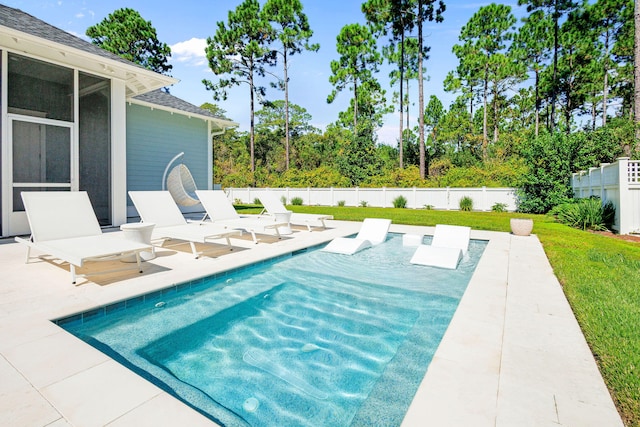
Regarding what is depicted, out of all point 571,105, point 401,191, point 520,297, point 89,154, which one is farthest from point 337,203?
point 571,105

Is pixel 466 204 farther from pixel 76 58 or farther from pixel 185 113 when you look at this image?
pixel 76 58

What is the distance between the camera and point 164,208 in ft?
22.0

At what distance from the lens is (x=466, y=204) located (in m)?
16.6

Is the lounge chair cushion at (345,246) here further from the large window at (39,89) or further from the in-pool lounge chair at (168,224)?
the large window at (39,89)

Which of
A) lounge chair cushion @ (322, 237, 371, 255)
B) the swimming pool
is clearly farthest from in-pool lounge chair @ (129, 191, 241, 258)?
lounge chair cushion @ (322, 237, 371, 255)

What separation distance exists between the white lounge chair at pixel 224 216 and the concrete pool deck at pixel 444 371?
124 inches

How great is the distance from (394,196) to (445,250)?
1275 cm

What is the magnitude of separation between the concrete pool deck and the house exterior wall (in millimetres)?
8084

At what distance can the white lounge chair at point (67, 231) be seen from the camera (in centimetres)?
429

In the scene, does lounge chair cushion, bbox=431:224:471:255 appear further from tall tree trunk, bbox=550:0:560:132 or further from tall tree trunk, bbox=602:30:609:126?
tall tree trunk, bbox=602:30:609:126

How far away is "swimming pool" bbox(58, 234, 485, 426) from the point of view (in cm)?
225

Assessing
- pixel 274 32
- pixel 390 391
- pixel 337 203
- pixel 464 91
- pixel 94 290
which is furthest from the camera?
pixel 464 91

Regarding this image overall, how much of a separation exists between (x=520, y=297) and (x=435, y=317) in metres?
1.05

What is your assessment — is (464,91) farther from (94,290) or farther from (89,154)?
(94,290)
